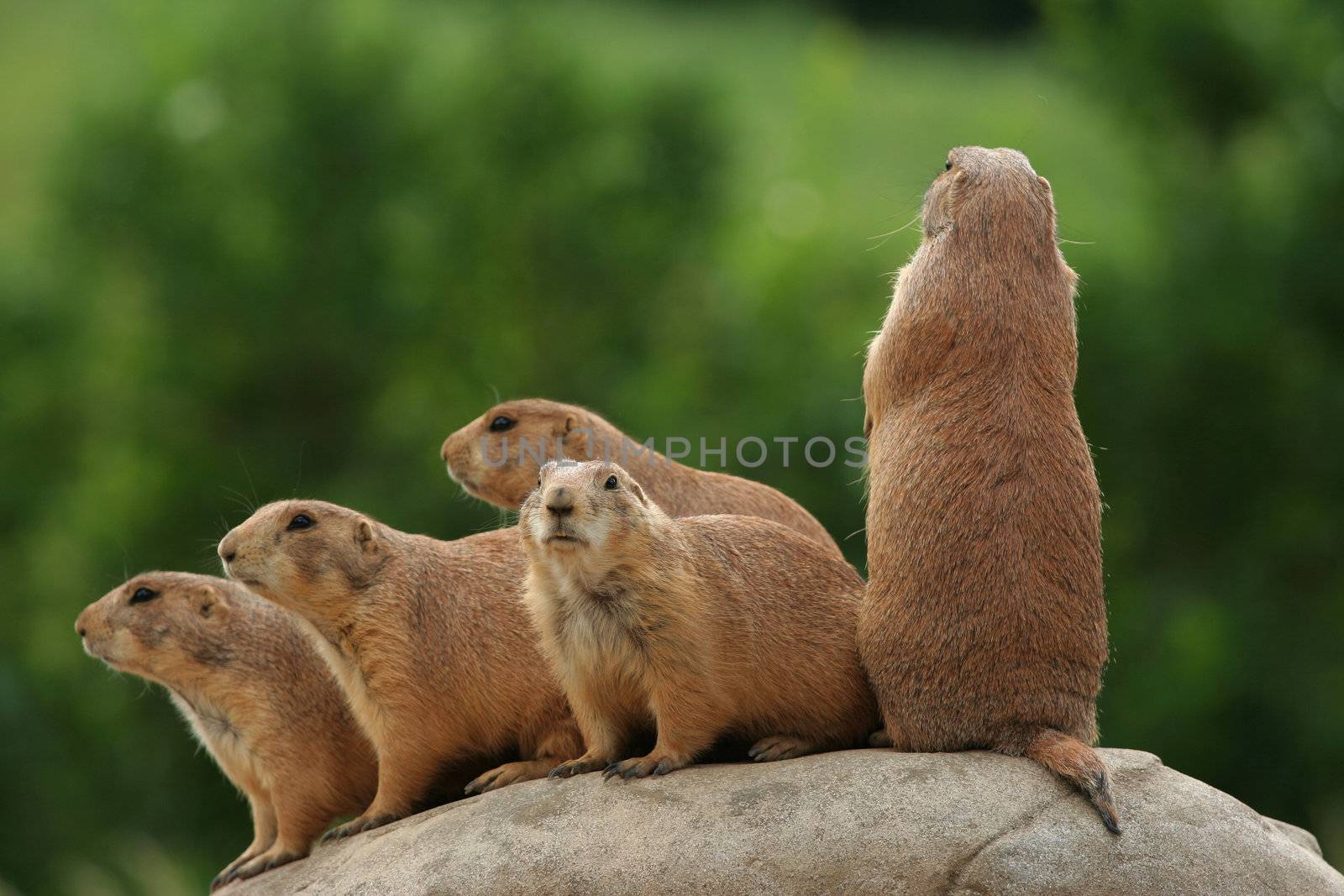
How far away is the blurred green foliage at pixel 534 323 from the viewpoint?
20.5 metres

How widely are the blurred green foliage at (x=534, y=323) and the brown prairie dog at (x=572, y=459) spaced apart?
9811 millimetres

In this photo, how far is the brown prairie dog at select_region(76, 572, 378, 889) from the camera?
26.2 feet

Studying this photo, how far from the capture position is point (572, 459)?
8.70 metres

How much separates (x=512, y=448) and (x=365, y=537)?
134cm

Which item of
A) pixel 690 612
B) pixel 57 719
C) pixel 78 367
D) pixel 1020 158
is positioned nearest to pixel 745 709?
pixel 690 612

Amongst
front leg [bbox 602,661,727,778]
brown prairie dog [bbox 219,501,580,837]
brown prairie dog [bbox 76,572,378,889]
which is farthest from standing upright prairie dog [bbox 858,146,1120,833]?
brown prairie dog [bbox 76,572,378,889]

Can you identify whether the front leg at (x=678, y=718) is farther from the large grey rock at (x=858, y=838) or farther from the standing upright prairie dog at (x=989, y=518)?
the standing upright prairie dog at (x=989, y=518)

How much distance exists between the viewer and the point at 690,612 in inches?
269

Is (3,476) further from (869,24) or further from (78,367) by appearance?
(869,24)

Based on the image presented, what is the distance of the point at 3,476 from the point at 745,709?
19.4m

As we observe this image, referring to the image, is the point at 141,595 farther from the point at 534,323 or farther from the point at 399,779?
the point at 534,323

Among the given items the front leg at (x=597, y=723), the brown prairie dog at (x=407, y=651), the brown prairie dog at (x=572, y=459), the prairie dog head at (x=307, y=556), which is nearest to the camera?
the front leg at (x=597, y=723)

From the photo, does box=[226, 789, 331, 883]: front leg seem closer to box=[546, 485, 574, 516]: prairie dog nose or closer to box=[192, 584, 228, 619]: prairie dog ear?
box=[192, 584, 228, 619]: prairie dog ear

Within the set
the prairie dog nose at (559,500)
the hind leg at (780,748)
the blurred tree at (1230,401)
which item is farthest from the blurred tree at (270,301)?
the prairie dog nose at (559,500)
